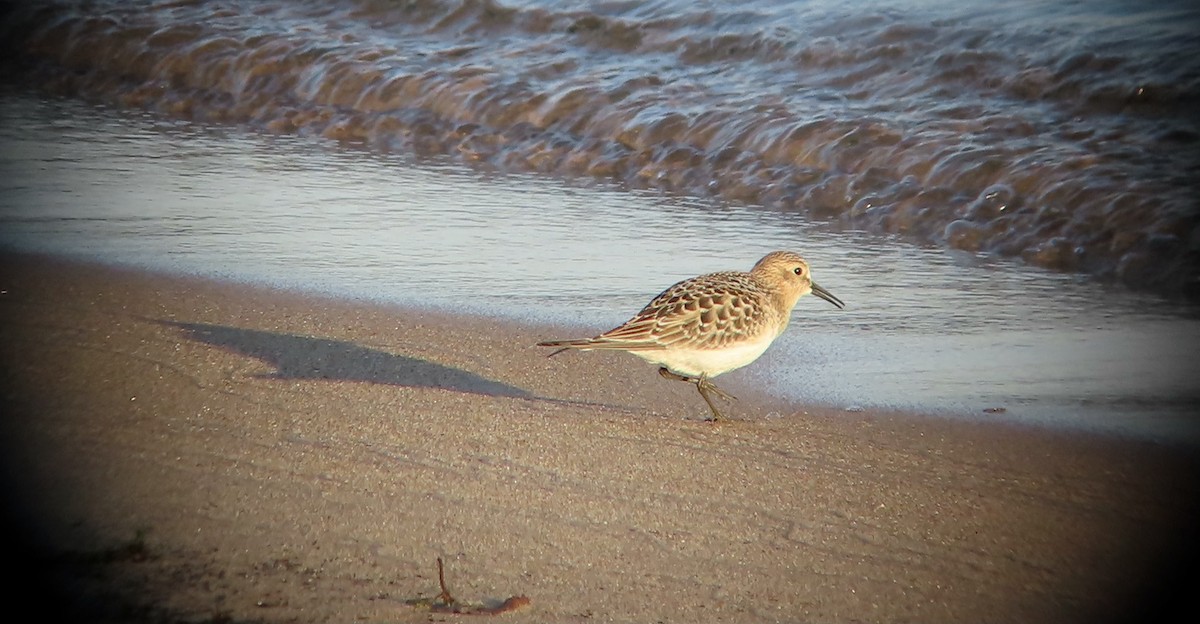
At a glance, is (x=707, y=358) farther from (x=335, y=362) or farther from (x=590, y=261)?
(x=590, y=261)

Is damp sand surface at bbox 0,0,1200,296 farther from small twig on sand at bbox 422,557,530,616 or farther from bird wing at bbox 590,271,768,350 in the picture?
small twig on sand at bbox 422,557,530,616

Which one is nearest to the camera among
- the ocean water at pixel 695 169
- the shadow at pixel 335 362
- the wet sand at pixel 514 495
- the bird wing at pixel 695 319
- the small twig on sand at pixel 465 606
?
the small twig on sand at pixel 465 606

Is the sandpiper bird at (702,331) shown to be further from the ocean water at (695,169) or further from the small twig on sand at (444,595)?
the small twig on sand at (444,595)

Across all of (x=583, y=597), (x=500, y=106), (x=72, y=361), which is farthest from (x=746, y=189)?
(x=583, y=597)

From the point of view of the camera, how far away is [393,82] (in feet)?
30.6

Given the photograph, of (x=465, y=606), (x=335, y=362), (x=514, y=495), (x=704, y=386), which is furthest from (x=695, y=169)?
(x=465, y=606)

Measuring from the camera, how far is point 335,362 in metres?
4.68

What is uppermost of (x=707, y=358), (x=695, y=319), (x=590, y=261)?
(x=695, y=319)

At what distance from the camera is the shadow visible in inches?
179

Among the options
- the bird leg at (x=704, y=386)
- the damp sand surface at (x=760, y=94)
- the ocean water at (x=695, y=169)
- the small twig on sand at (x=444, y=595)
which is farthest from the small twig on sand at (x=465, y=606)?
the damp sand surface at (x=760, y=94)

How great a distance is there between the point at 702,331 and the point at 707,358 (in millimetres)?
93

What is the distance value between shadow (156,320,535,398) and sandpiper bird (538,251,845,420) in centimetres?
37

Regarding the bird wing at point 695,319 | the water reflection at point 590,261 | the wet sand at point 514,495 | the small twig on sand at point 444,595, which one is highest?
the bird wing at point 695,319

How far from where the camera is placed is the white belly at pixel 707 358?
4.45m
